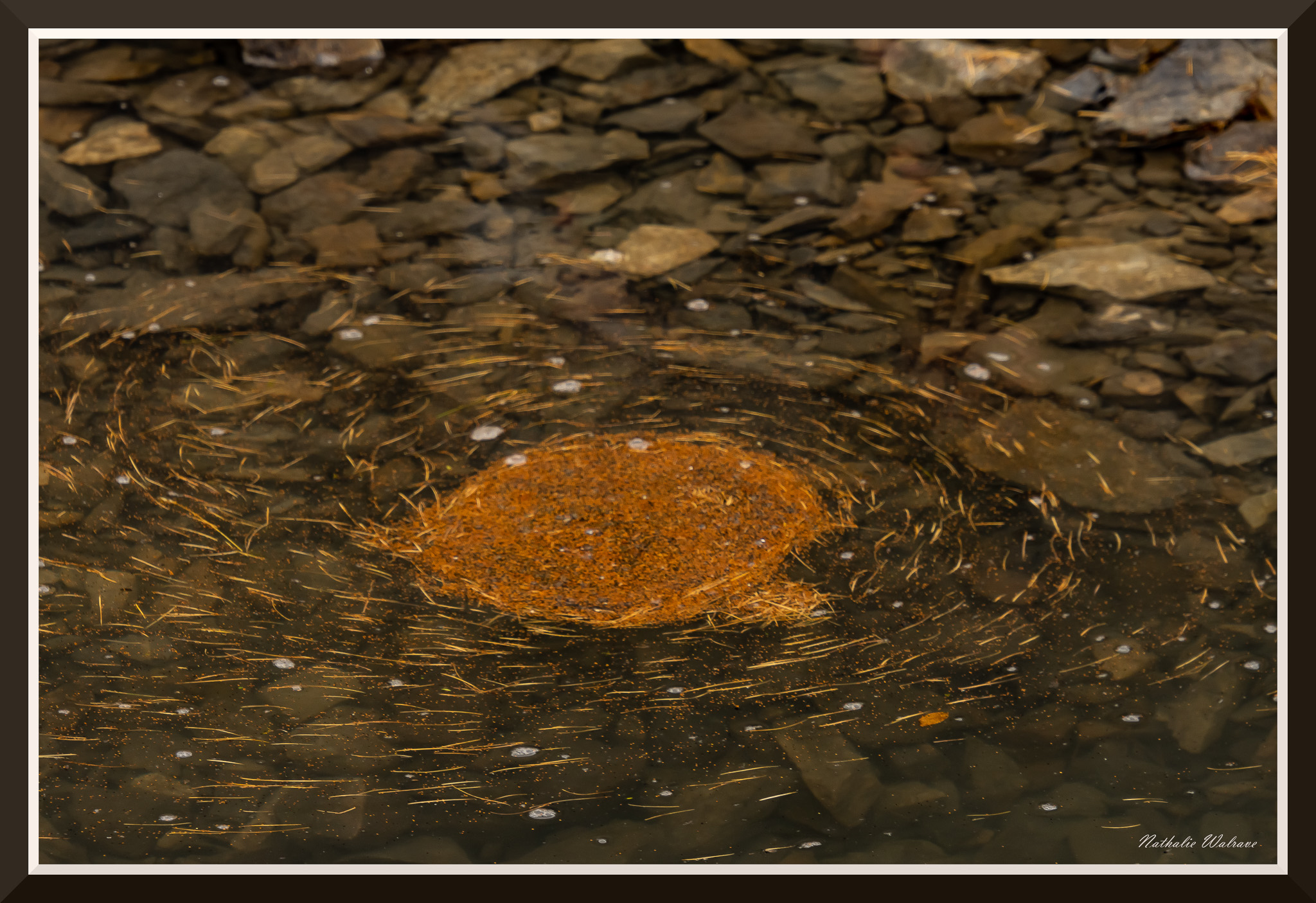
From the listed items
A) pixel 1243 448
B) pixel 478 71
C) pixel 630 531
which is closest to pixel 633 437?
pixel 630 531

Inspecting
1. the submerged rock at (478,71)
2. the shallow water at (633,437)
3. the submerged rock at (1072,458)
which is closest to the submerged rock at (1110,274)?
the shallow water at (633,437)

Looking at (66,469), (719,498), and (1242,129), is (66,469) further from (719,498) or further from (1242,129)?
(1242,129)

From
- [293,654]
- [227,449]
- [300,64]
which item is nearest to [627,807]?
[293,654]

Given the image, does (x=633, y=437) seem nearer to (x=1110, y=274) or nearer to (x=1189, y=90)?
(x=1110, y=274)

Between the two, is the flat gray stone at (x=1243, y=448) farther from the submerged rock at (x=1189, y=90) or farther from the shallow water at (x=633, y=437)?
the submerged rock at (x=1189, y=90)

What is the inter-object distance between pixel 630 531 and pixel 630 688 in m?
0.33

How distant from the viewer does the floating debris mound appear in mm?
2150

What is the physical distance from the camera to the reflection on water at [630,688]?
1854 mm
